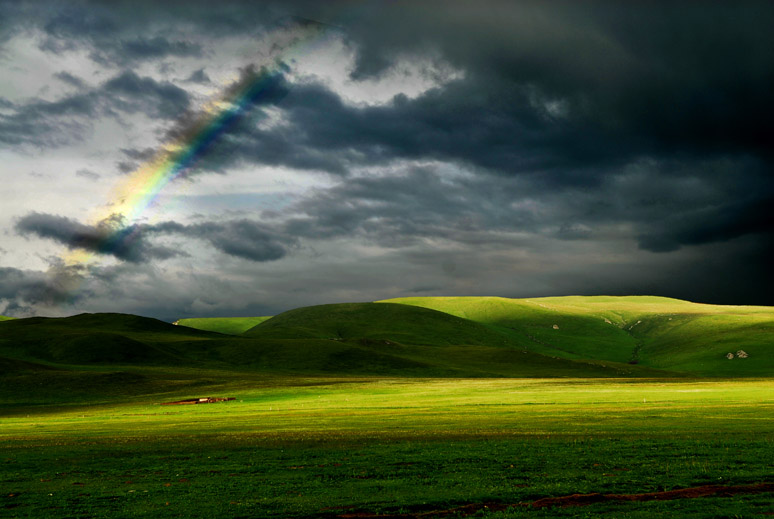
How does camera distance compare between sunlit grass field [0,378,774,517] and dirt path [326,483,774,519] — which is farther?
sunlit grass field [0,378,774,517]

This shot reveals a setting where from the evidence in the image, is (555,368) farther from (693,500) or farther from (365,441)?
(693,500)

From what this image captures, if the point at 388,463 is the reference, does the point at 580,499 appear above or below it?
above

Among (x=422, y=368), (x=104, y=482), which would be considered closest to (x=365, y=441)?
(x=104, y=482)

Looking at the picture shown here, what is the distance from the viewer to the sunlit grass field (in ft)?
69.0

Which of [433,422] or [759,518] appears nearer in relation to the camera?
[759,518]

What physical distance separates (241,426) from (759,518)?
136ft

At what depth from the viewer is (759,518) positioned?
677 inches

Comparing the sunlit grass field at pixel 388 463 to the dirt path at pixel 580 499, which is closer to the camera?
the dirt path at pixel 580 499

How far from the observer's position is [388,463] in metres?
28.8

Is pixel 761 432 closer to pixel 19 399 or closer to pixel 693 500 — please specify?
pixel 693 500

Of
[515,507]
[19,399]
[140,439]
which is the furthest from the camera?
[19,399]

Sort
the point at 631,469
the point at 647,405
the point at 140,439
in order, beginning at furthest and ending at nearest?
the point at 647,405, the point at 140,439, the point at 631,469

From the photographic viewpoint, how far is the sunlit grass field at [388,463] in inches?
828

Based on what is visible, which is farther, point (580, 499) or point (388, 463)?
point (388, 463)
